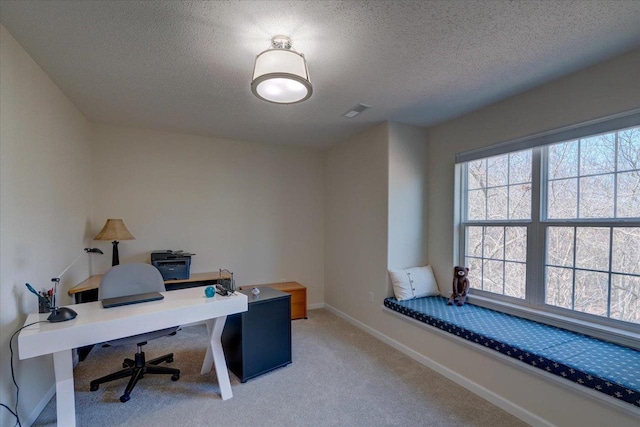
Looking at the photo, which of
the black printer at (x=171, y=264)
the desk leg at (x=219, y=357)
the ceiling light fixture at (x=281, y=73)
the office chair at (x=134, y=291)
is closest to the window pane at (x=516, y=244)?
the ceiling light fixture at (x=281, y=73)

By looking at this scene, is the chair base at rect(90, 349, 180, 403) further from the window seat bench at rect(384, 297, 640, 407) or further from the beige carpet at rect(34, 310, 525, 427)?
the window seat bench at rect(384, 297, 640, 407)

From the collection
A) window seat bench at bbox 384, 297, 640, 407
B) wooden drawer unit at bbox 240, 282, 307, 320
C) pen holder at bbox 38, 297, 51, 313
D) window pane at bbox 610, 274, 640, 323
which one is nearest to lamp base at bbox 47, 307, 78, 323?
pen holder at bbox 38, 297, 51, 313

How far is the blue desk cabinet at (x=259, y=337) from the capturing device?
2470mm

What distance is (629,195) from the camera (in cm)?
210

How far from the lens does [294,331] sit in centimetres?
358

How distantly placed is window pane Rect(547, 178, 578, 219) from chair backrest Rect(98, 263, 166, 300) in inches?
135

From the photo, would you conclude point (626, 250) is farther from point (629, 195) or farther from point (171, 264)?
point (171, 264)

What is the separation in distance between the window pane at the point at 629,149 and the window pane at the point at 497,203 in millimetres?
859

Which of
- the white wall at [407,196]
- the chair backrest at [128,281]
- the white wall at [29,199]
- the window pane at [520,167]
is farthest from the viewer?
the white wall at [407,196]

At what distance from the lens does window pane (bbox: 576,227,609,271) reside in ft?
7.25

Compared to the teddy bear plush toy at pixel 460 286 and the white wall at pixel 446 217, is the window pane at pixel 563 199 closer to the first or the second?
the white wall at pixel 446 217

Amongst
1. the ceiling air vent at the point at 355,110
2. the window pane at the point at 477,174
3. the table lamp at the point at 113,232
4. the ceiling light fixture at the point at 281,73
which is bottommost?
the table lamp at the point at 113,232

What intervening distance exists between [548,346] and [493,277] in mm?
967

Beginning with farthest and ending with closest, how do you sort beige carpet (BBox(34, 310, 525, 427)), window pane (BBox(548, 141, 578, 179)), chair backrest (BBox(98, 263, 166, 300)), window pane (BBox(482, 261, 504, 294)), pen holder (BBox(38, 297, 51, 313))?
window pane (BBox(482, 261, 504, 294)), window pane (BBox(548, 141, 578, 179)), chair backrest (BBox(98, 263, 166, 300)), beige carpet (BBox(34, 310, 525, 427)), pen holder (BBox(38, 297, 51, 313))
